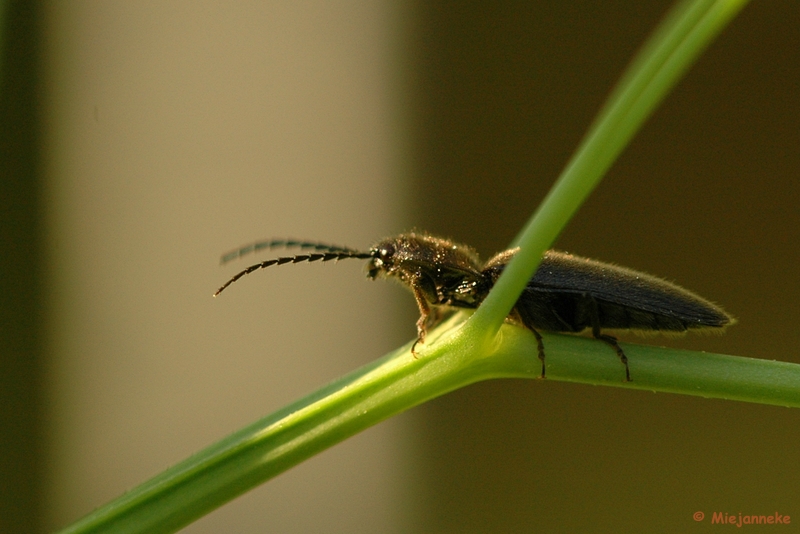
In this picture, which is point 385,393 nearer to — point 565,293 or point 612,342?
point 612,342

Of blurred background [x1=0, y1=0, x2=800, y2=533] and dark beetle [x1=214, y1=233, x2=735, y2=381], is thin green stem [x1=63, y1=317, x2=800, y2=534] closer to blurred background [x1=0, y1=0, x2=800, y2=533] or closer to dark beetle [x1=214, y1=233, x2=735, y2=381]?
dark beetle [x1=214, y1=233, x2=735, y2=381]

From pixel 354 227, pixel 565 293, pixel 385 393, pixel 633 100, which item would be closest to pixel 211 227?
pixel 354 227

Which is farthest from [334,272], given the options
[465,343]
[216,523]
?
[465,343]

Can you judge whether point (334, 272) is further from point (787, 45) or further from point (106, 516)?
point (106, 516)

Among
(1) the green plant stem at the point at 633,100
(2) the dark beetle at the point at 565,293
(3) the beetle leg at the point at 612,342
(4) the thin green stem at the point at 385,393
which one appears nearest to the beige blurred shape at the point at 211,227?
(2) the dark beetle at the point at 565,293

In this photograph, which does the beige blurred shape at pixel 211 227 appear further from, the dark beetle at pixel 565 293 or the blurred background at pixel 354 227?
the dark beetle at pixel 565 293

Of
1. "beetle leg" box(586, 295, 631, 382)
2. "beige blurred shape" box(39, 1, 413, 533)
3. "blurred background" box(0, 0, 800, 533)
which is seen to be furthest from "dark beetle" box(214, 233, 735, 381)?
"beige blurred shape" box(39, 1, 413, 533)

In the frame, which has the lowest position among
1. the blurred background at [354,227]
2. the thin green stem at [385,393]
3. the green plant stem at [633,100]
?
the thin green stem at [385,393]
